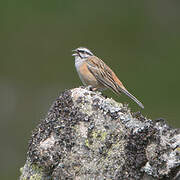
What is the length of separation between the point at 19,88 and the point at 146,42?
414cm

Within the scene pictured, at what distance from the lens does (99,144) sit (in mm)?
6691

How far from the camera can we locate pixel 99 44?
63.6ft

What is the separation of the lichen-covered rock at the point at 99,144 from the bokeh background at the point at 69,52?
26.2 feet

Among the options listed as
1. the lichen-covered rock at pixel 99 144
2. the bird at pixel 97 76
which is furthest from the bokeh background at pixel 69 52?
the lichen-covered rock at pixel 99 144

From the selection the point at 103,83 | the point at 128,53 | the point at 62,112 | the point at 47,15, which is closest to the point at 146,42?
the point at 128,53

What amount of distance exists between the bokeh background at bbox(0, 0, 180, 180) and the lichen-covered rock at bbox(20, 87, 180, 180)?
8.00 m

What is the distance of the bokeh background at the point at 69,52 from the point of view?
16.8 m

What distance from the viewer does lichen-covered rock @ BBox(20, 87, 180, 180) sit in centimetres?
645

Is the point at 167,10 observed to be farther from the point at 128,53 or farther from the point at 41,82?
the point at 41,82

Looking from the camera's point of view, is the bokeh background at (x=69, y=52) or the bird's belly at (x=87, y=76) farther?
the bokeh background at (x=69, y=52)

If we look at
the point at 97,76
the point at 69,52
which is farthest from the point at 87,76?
the point at 69,52

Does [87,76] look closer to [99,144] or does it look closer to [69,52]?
[99,144]

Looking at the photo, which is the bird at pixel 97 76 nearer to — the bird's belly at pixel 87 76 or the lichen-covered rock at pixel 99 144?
the bird's belly at pixel 87 76

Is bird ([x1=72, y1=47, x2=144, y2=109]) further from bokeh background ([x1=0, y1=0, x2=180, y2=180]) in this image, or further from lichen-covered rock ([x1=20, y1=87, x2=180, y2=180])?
bokeh background ([x1=0, y1=0, x2=180, y2=180])
